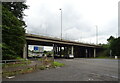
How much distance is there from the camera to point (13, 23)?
15938 millimetres

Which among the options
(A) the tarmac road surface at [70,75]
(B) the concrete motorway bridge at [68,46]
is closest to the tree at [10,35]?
(A) the tarmac road surface at [70,75]

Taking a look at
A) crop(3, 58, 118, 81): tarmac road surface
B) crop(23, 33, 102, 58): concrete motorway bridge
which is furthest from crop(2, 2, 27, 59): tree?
crop(23, 33, 102, 58): concrete motorway bridge

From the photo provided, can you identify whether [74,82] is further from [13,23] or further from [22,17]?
[22,17]

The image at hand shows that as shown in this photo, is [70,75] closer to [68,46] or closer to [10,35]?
[10,35]

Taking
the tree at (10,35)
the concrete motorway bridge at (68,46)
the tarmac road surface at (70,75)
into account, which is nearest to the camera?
the tarmac road surface at (70,75)

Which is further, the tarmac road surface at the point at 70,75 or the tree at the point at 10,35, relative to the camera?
the tree at the point at 10,35

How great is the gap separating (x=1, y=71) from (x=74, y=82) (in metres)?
6.14

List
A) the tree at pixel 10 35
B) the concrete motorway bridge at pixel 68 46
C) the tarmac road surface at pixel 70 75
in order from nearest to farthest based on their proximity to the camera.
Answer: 1. the tarmac road surface at pixel 70 75
2. the tree at pixel 10 35
3. the concrete motorway bridge at pixel 68 46

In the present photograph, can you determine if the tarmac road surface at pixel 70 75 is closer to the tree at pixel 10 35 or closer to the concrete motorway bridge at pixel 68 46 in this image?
the tree at pixel 10 35

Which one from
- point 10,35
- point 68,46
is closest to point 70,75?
point 10,35

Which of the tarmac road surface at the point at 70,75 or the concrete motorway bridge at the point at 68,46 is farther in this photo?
the concrete motorway bridge at the point at 68,46

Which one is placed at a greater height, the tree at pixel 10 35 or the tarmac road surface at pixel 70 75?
the tree at pixel 10 35

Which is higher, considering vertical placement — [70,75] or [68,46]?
[68,46]

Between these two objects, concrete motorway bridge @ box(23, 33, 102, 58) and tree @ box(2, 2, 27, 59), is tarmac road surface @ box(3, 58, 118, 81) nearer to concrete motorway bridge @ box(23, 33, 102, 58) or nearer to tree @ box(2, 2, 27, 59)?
tree @ box(2, 2, 27, 59)
